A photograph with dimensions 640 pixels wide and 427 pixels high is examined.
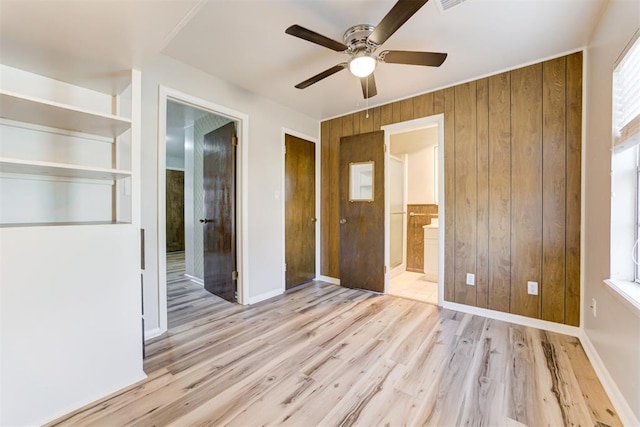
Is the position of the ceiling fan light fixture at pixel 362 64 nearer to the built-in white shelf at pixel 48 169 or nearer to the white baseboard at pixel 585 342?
the built-in white shelf at pixel 48 169

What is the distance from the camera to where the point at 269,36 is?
2023 millimetres

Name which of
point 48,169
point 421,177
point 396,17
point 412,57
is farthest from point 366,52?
point 421,177

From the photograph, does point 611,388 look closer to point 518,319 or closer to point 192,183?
point 518,319

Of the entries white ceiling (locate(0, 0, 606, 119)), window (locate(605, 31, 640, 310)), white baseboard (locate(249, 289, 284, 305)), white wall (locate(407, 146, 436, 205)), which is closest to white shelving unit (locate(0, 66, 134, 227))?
white ceiling (locate(0, 0, 606, 119))

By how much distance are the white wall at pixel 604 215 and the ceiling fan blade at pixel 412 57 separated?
3.08ft

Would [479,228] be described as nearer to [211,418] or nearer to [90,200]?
[211,418]

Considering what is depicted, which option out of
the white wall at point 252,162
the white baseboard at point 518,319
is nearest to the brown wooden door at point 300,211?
the white wall at point 252,162

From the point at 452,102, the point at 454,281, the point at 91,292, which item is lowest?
the point at 454,281

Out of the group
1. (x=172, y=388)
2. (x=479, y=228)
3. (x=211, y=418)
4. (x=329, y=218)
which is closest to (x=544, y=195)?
(x=479, y=228)

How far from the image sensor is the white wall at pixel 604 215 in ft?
4.41

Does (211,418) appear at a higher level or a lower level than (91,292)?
lower

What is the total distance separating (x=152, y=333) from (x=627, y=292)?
128 inches

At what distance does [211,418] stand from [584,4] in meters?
3.39

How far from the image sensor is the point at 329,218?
4.01m
